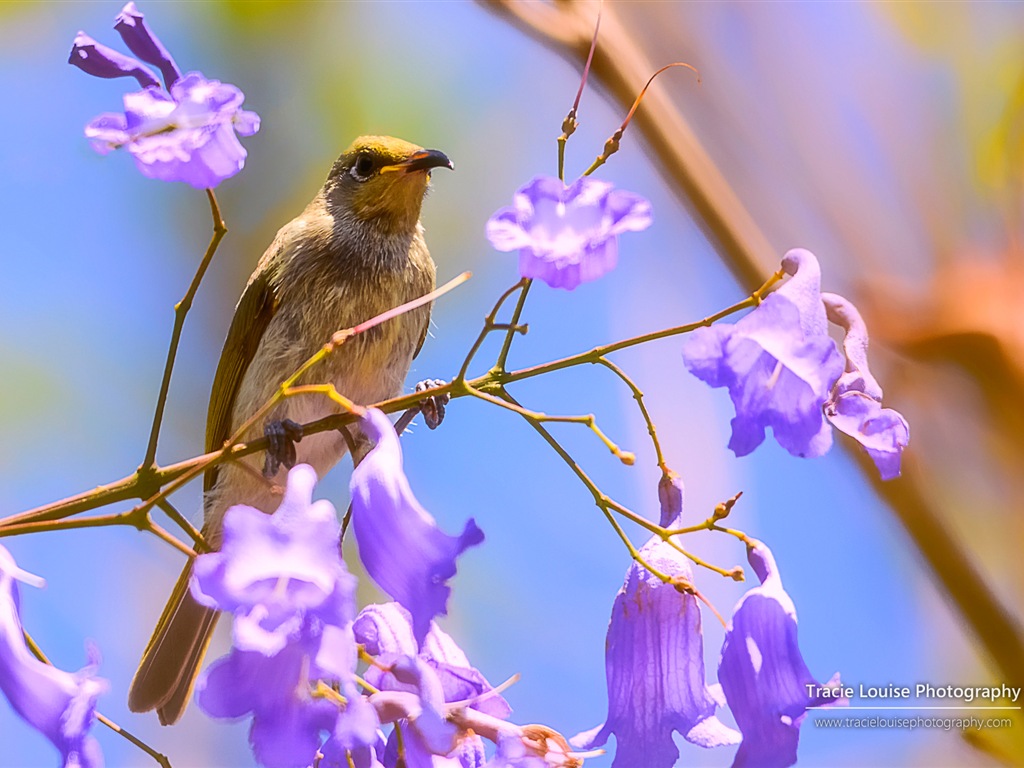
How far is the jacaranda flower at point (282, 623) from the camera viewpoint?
3.29ft

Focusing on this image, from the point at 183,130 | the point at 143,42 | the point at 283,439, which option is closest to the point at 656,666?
the point at 283,439

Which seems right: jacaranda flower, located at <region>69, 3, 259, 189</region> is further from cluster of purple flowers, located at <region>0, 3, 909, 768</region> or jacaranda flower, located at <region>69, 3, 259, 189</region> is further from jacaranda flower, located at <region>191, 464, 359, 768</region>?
jacaranda flower, located at <region>191, 464, 359, 768</region>

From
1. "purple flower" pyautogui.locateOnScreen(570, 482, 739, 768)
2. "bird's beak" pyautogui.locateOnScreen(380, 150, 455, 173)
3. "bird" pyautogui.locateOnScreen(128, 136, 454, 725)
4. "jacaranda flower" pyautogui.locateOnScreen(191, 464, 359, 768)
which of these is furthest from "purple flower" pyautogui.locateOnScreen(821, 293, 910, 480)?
"bird" pyautogui.locateOnScreen(128, 136, 454, 725)

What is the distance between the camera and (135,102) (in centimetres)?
127

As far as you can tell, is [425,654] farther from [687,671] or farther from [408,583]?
[687,671]

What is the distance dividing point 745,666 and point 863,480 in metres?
1.07

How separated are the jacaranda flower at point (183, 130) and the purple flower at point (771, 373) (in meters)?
0.56

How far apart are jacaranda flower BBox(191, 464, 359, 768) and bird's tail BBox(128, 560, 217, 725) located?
5.71 feet

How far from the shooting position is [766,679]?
4.14 feet

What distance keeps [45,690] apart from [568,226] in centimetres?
74

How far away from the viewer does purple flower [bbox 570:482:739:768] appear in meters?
1.41

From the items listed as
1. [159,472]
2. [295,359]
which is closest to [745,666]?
[159,472]

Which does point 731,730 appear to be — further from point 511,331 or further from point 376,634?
point 511,331

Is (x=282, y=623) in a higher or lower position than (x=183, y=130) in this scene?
lower
